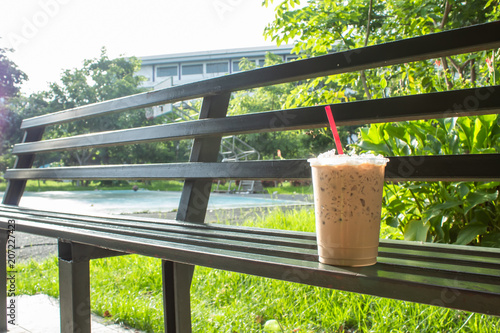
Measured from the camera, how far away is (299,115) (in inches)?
51.4

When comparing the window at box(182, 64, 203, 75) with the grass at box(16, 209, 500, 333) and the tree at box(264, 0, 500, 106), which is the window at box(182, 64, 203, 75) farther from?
the grass at box(16, 209, 500, 333)

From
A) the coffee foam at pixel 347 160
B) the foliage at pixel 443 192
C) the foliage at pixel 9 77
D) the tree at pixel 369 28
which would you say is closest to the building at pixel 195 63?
the foliage at pixel 9 77

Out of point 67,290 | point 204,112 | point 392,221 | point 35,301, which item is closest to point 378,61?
point 204,112

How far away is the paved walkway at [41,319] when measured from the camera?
196cm

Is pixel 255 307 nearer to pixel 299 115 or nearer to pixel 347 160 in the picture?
pixel 299 115

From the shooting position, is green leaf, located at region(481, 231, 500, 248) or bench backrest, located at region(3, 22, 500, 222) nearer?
bench backrest, located at region(3, 22, 500, 222)

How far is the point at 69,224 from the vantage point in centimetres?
140

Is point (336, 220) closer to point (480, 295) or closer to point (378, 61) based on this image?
point (480, 295)

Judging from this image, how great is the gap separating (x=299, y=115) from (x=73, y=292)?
0.79 m

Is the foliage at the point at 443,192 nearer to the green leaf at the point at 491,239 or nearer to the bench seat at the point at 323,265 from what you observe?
the green leaf at the point at 491,239

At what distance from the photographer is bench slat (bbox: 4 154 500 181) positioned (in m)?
0.99

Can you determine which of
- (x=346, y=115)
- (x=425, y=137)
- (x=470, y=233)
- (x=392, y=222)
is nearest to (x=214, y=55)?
(x=425, y=137)

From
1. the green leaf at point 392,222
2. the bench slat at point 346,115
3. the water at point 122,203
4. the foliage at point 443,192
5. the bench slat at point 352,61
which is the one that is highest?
the bench slat at point 352,61

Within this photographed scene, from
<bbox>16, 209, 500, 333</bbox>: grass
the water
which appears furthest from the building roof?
<bbox>16, 209, 500, 333</bbox>: grass
